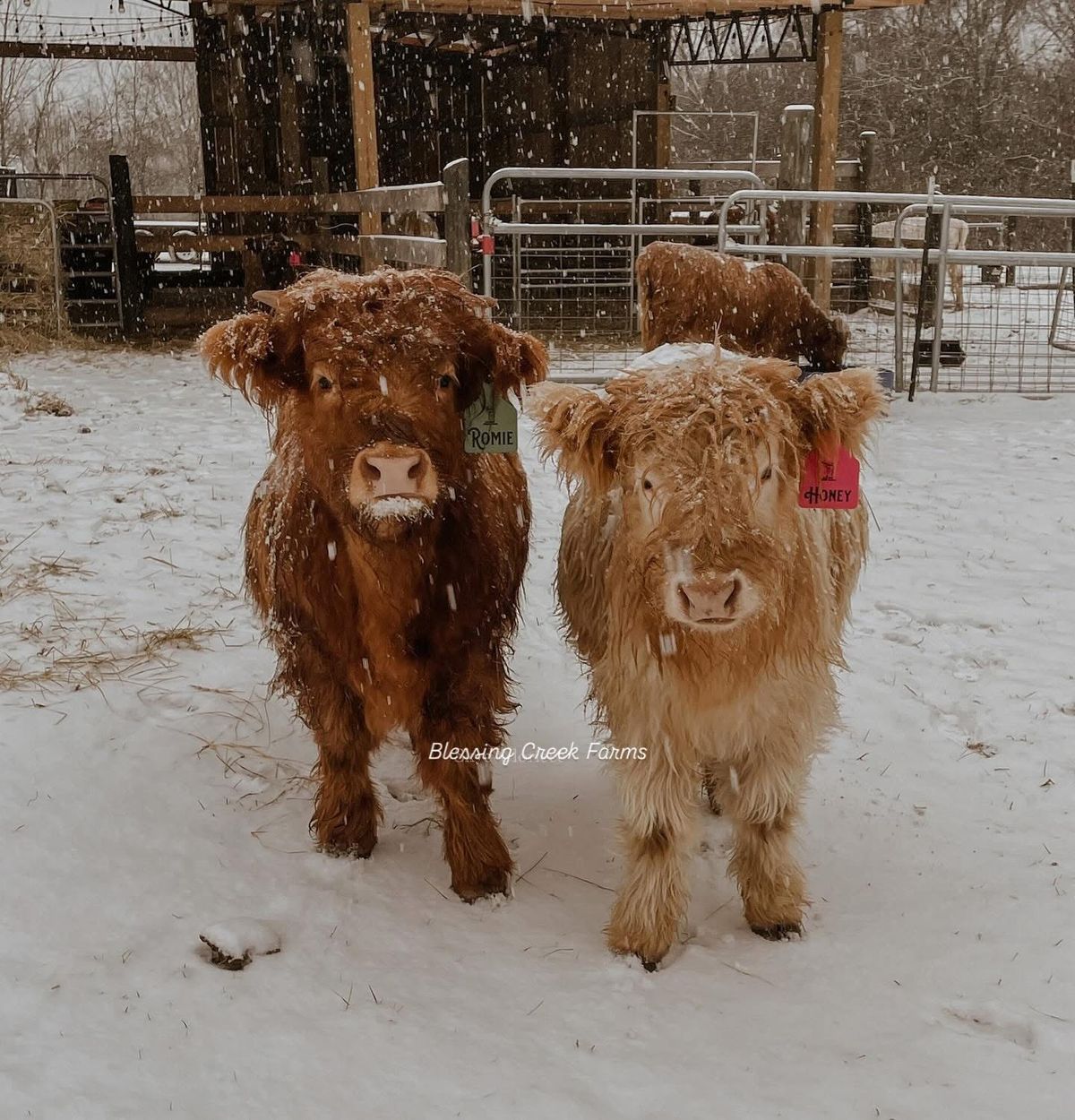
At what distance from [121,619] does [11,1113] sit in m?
2.45

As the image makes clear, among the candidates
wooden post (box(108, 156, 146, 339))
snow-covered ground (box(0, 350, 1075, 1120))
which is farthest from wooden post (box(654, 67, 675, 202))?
snow-covered ground (box(0, 350, 1075, 1120))

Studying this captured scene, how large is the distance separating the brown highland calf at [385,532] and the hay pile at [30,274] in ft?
30.2

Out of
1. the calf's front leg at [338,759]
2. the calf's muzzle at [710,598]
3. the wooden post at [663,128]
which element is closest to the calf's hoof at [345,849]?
the calf's front leg at [338,759]

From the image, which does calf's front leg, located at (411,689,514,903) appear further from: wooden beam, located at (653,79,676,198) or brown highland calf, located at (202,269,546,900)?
wooden beam, located at (653,79,676,198)

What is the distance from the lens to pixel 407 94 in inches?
637

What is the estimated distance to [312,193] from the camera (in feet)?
42.4

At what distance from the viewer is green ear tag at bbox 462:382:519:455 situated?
8.89ft

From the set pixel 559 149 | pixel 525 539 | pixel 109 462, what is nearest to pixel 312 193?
pixel 559 149

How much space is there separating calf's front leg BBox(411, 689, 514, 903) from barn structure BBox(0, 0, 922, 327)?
7774mm

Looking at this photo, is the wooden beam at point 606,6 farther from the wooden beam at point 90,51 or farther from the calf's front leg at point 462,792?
the calf's front leg at point 462,792

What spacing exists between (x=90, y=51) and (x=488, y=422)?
1566cm

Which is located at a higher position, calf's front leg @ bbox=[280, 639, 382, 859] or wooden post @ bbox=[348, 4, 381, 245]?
wooden post @ bbox=[348, 4, 381, 245]

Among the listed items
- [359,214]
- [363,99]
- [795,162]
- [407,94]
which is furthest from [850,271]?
[363,99]

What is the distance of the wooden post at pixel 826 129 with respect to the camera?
11.5 meters
